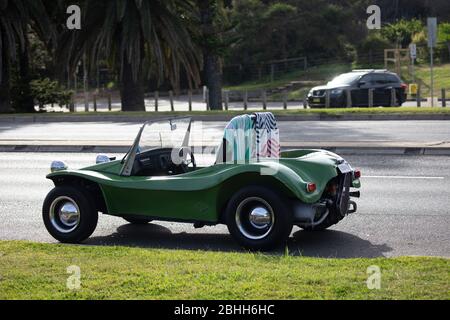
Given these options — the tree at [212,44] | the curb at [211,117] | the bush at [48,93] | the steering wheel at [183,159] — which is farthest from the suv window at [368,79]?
the steering wheel at [183,159]

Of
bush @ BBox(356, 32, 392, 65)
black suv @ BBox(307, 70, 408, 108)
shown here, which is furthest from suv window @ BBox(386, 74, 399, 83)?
bush @ BBox(356, 32, 392, 65)

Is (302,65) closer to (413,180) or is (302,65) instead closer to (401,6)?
(401,6)

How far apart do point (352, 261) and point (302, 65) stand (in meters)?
45.5

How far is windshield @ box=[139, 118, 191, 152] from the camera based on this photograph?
908 centimetres

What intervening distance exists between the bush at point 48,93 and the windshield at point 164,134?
25548 mm

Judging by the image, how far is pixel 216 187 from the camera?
332 inches

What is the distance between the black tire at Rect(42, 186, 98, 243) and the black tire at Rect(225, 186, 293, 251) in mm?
1453

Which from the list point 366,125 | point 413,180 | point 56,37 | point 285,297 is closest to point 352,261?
point 285,297

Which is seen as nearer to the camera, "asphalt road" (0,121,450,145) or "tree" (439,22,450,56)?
"asphalt road" (0,121,450,145)

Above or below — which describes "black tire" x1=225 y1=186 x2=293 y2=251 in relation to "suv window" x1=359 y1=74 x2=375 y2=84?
below

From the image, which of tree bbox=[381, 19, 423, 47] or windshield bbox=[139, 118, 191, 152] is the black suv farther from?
windshield bbox=[139, 118, 191, 152]

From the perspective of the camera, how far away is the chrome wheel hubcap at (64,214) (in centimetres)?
895

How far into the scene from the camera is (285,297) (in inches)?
234

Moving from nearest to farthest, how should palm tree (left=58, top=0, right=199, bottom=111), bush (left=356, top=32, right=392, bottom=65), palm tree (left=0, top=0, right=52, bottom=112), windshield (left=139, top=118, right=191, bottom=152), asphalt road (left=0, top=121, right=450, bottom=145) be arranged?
1. windshield (left=139, top=118, right=191, bottom=152)
2. asphalt road (left=0, top=121, right=450, bottom=145)
3. palm tree (left=58, top=0, right=199, bottom=111)
4. palm tree (left=0, top=0, right=52, bottom=112)
5. bush (left=356, top=32, right=392, bottom=65)
